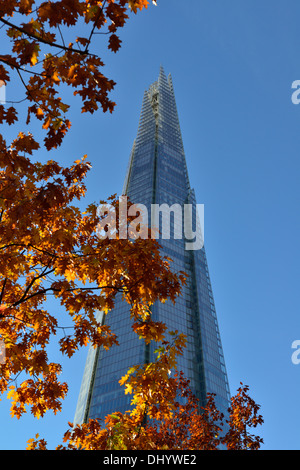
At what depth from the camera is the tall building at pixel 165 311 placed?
7912 cm

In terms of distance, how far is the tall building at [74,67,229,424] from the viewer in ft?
260

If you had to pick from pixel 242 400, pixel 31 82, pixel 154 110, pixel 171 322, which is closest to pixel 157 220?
pixel 171 322

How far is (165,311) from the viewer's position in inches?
3393

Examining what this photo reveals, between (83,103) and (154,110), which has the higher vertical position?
(154,110)

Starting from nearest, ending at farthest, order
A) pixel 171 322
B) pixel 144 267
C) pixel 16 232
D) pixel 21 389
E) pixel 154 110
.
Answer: pixel 144 267
pixel 16 232
pixel 21 389
pixel 171 322
pixel 154 110

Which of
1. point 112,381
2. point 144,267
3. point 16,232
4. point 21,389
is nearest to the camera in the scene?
point 144,267

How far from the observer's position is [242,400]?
1202 centimetres

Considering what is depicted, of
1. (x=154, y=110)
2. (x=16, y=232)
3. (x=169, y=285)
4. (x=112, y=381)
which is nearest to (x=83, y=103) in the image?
(x=16, y=232)

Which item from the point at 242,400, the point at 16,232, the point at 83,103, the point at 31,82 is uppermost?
the point at 31,82

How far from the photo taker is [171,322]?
85.0 metres
